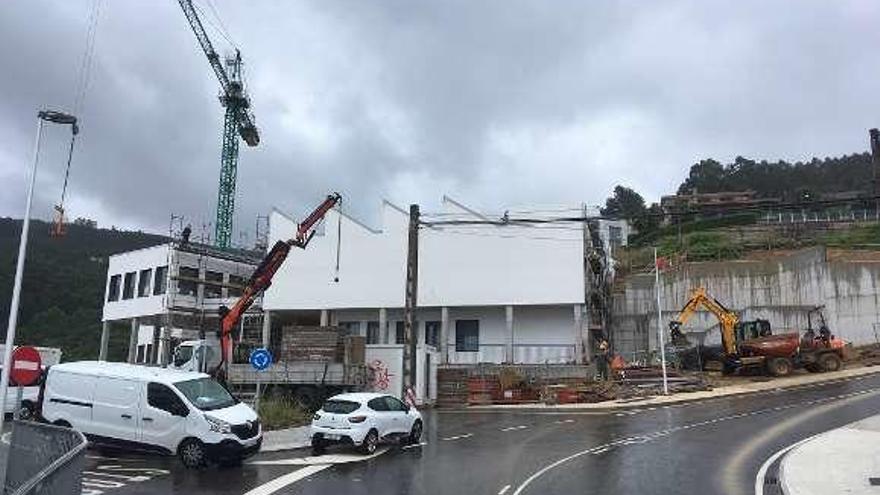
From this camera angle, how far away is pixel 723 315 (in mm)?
40531

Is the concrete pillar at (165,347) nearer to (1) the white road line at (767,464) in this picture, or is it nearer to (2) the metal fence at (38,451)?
(2) the metal fence at (38,451)

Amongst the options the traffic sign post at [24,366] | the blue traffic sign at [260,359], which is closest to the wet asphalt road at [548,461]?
the traffic sign post at [24,366]

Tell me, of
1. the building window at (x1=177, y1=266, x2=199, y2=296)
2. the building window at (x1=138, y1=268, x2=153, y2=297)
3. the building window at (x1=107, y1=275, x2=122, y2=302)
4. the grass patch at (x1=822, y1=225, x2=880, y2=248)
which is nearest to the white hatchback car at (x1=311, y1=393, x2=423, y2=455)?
the building window at (x1=177, y1=266, x2=199, y2=296)

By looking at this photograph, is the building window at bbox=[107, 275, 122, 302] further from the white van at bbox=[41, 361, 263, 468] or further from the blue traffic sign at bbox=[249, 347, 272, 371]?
the white van at bbox=[41, 361, 263, 468]

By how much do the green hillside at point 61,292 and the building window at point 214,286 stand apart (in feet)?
63.9

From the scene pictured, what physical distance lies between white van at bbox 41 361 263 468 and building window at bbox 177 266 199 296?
3410cm

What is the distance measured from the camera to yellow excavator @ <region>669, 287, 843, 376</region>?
4012 cm

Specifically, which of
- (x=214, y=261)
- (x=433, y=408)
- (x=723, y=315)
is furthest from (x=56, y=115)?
(x=214, y=261)

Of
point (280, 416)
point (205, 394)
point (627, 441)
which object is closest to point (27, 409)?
point (280, 416)

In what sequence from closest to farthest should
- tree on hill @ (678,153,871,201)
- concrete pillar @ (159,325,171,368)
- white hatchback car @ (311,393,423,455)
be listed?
white hatchback car @ (311,393,423,455), concrete pillar @ (159,325,171,368), tree on hill @ (678,153,871,201)

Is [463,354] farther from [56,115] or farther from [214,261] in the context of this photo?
[56,115]

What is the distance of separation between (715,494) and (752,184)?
129 m

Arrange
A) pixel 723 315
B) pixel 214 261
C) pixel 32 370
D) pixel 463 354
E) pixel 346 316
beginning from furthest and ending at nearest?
pixel 214 261 < pixel 346 316 < pixel 463 354 < pixel 723 315 < pixel 32 370

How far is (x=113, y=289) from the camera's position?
196 feet
